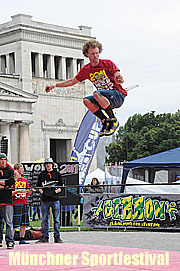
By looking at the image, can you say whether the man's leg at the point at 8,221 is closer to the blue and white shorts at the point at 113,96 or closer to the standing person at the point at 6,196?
the standing person at the point at 6,196

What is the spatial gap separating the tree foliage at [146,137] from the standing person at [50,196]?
186 ft

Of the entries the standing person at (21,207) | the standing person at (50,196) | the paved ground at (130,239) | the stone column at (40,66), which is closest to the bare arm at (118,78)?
the paved ground at (130,239)

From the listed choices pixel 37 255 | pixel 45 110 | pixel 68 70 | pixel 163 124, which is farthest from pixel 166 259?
pixel 163 124

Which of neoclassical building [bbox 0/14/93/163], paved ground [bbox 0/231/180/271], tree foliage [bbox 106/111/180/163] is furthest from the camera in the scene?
tree foliage [bbox 106/111/180/163]

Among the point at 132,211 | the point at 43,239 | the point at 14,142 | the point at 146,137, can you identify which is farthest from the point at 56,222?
the point at 146,137

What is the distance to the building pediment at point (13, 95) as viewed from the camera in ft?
173

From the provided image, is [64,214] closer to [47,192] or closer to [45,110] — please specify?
[47,192]

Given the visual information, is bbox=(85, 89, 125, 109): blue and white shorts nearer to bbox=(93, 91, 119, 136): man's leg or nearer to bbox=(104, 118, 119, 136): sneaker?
bbox=(93, 91, 119, 136): man's leg

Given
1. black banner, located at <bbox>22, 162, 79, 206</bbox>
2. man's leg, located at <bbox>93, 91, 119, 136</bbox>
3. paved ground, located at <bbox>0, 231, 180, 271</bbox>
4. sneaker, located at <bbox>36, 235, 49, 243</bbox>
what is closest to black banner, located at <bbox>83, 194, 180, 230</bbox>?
black banner, located at <bbox>22, 162, 79, 206</bbox>

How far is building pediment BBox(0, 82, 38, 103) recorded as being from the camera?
52.8 metres

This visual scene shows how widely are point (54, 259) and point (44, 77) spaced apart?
5265cm

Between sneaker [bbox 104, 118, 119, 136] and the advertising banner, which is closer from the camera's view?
sneaker [bbox 104, 118, 119, 136]

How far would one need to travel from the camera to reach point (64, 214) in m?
20.4

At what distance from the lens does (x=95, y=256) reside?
34.0 ft
